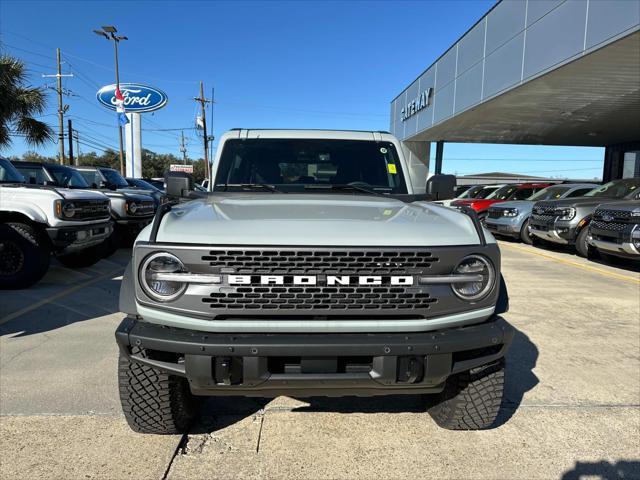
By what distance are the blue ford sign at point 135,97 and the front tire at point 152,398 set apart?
90.5 ft

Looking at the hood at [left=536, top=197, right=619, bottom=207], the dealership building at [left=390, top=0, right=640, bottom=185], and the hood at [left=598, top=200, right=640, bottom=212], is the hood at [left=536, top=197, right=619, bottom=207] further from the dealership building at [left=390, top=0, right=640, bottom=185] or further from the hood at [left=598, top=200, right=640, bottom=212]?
the dealership building at [left=390, top=0, right=640, bottom=185]

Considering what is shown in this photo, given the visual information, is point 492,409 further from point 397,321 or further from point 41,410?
point 41,410

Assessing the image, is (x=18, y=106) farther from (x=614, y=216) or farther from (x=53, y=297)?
(x=614, y=216)

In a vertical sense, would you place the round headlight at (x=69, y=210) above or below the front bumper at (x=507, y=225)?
above

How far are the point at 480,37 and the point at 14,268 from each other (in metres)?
15.5

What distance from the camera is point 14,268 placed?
20.9 ft

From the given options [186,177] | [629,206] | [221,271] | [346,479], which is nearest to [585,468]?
[346,479]

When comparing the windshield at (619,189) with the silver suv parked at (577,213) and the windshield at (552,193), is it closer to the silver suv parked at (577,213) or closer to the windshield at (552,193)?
the silver suv parked at (577,213)

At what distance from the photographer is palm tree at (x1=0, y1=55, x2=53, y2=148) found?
14266 mm

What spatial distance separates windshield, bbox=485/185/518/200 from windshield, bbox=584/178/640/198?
429 centimetres

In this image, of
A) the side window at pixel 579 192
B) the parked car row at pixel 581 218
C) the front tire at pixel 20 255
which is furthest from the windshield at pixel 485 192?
the front tire at pixel 20 255

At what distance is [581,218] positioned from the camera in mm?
10219

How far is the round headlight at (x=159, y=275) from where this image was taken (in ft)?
7.23

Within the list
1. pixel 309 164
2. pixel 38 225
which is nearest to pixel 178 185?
pixel 309 164
